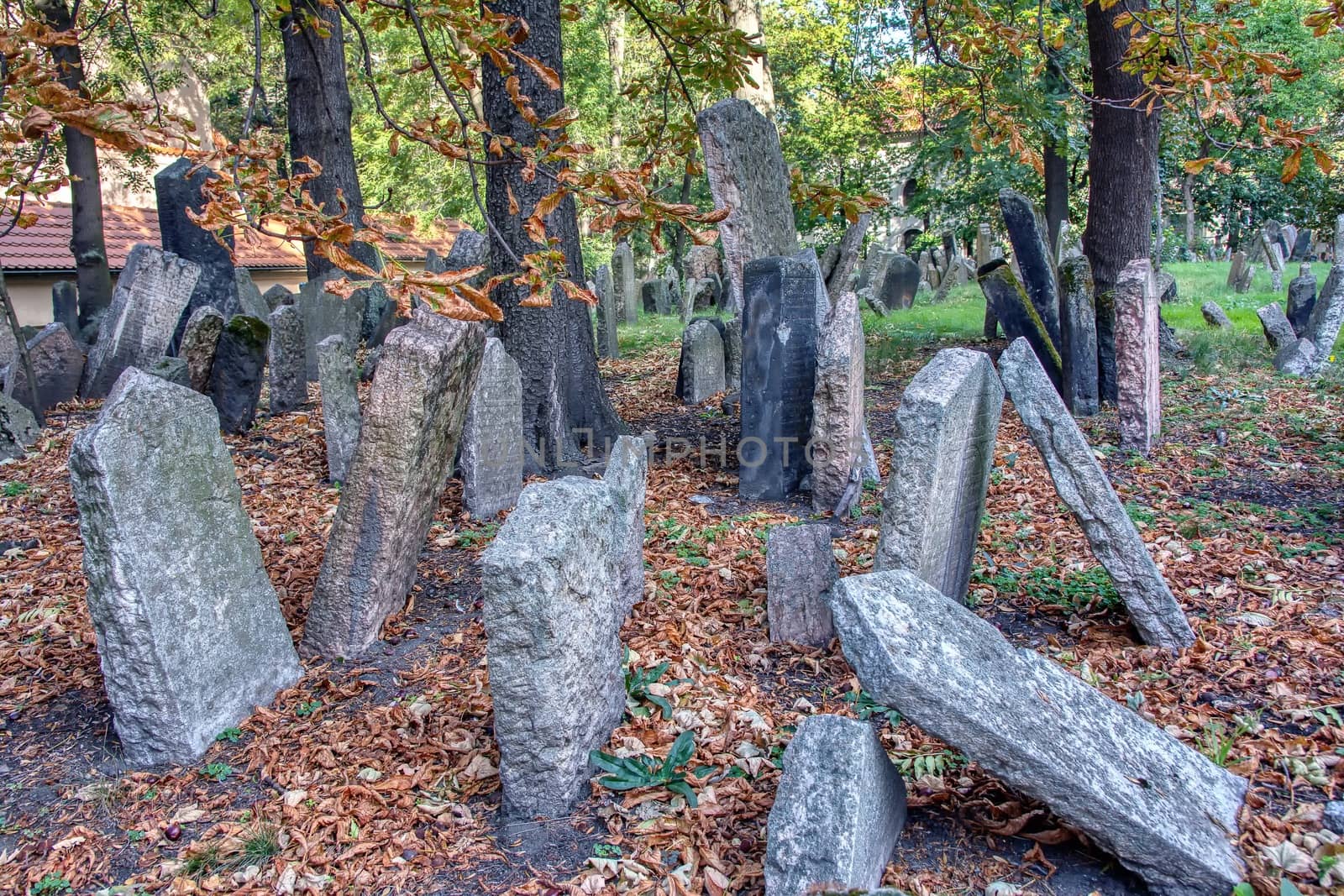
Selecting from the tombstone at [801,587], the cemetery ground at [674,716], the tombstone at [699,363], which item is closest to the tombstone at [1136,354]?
the cemetery ground at [674,716]

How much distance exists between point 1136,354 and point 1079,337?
113 centimetres

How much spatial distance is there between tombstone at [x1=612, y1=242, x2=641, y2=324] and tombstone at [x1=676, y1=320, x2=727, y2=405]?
Answer: 756 centimetres

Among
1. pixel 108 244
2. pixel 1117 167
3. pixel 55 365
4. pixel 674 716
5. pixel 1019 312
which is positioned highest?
pixel 108 244

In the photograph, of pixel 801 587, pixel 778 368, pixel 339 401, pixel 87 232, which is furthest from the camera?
pixel 87 232

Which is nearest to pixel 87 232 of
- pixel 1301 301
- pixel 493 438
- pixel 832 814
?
pixel 493 438

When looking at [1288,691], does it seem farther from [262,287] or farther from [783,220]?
[262,287]

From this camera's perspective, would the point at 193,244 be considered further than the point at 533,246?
Yes

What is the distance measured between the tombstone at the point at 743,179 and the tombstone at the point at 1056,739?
4453 millimetres

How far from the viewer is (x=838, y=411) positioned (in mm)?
5793

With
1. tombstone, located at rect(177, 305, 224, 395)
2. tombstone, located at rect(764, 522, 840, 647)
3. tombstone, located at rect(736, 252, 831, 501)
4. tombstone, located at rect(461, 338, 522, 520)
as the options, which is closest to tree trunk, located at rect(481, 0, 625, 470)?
tombstone, located at rect(461, 338, 522, 520)

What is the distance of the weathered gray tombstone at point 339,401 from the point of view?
20.8ft

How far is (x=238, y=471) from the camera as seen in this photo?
260 inches

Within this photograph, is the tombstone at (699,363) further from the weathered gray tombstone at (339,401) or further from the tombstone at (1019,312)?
the weathered gray tombstone at (339,401)

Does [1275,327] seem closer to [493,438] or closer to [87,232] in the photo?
[493,438]
